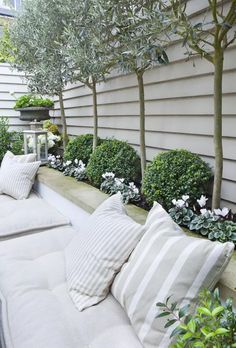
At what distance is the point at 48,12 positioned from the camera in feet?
9.93

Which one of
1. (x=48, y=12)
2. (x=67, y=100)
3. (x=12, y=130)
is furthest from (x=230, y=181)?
(x=12, y=130)

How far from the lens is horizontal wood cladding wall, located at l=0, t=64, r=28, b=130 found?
516 centimetres

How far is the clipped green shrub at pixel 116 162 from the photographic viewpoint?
9.34 ft

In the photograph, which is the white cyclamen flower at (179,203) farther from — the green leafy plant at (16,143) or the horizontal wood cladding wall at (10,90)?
the horizontal wood cladding wall at (10,90)

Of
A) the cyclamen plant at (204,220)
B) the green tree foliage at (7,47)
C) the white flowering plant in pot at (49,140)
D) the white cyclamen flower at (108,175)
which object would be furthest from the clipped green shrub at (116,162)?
the green tree foliage at (7,47)

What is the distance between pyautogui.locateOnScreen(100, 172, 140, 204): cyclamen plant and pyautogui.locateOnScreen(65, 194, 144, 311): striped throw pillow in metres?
0.78

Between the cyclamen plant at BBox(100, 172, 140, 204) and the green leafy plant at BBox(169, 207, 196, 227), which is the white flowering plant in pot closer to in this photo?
the cyclamen plant at BBox(100, 172, 140, 204)

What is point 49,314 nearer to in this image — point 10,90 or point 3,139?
point 3,139

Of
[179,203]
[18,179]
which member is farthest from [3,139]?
[179,203]

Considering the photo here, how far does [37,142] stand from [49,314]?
2.98 meters

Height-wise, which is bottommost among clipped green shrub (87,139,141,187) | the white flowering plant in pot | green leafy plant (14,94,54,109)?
clipped green shrub (87,139,141,187)

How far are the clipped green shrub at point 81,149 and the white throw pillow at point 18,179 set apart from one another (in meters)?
0.48

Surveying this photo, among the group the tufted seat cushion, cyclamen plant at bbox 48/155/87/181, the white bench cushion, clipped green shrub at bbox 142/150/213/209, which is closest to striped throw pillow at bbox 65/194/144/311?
the tufted seat cushion

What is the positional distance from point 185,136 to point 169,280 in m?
1.48
